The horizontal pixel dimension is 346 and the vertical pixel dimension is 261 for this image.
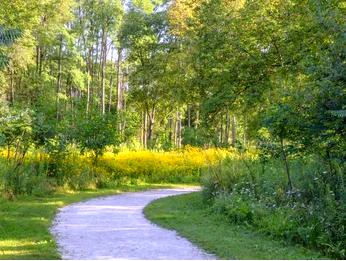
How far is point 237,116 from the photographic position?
21.7 metres

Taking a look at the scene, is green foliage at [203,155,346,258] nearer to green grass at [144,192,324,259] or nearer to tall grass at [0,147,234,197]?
green grass at [144,192,324,259]

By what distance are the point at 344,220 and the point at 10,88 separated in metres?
36.7

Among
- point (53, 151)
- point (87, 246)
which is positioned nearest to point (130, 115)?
point (53, 151)

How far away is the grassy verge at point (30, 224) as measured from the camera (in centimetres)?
814

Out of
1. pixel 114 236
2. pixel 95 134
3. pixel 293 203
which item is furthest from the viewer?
pixel 95 134

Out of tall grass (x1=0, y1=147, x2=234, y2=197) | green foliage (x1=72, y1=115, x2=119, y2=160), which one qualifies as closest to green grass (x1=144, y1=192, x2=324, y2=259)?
tall grass (x1=0, y1=147, x2=234, y2=197)

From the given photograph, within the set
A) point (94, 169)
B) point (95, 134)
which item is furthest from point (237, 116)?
point (94, 169)

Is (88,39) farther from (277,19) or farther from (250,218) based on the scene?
(250,218)

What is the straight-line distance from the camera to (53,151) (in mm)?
19750

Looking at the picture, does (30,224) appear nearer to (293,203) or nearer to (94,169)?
(293,203)

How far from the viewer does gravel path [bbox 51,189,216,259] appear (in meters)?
7.99

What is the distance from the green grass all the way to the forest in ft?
0.93

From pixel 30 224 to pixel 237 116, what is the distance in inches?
502

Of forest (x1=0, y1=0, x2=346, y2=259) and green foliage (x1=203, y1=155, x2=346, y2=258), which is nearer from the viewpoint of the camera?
green foliage (x1=203, y1=155, x2=346, y2=258)
